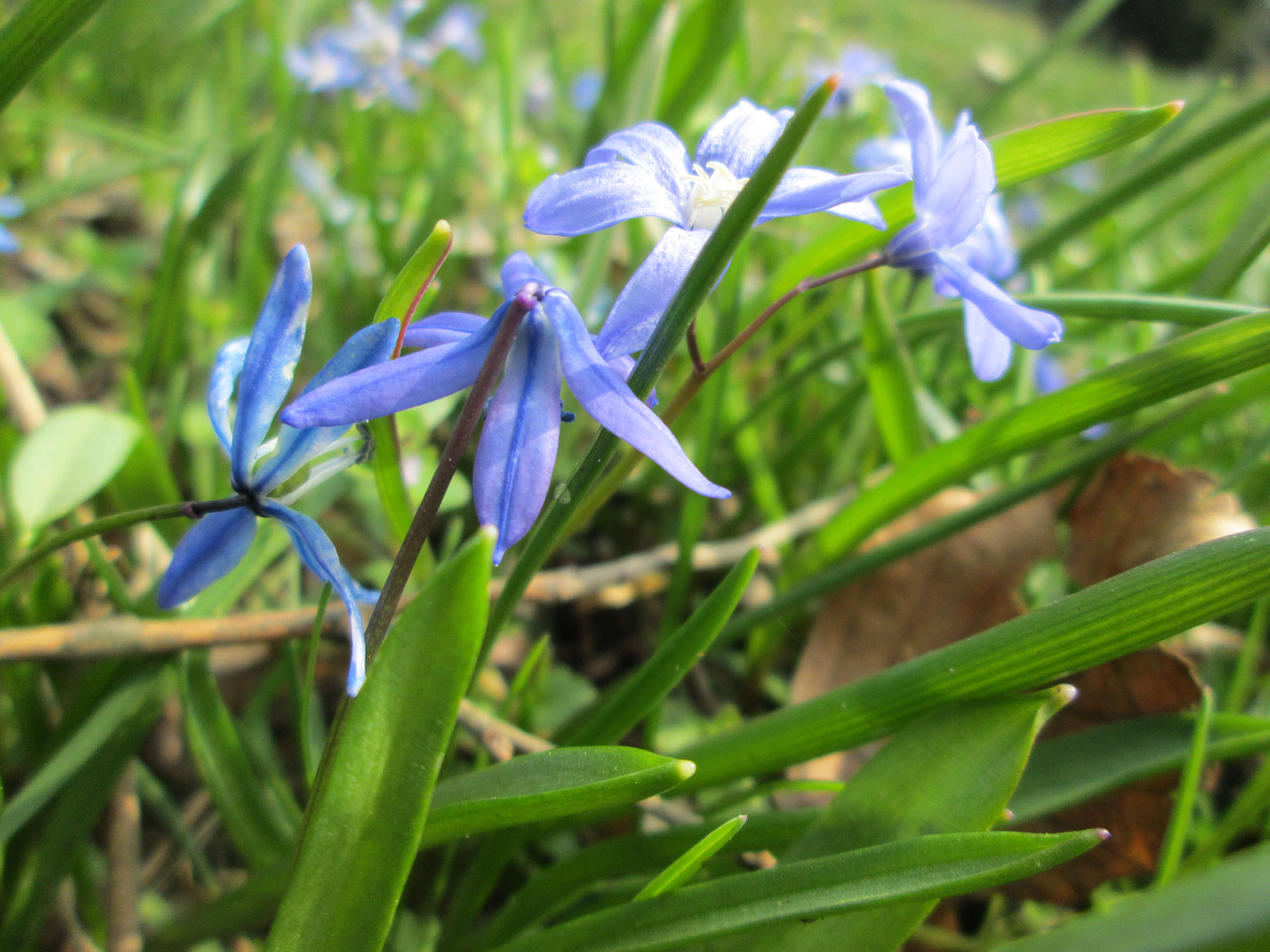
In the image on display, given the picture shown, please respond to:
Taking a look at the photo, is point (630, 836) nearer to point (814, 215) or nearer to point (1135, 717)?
point (1135, 717)

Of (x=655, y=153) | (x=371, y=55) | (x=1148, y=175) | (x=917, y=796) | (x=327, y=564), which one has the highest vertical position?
(x=371, y=55)

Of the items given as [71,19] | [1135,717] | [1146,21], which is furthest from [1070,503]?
[1146,21]

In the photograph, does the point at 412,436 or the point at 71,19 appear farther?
the point at 412,436

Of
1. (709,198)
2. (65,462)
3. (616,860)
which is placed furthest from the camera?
(65,462)

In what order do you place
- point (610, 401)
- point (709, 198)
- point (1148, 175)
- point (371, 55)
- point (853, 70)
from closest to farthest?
point (610, 401) < point (709, 198) < point (1148, 175) < point (371, 55) < point (853, 70)

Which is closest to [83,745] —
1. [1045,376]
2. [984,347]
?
[984,347]

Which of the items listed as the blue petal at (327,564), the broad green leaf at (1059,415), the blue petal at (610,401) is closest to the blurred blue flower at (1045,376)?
the broad green leaf at (1059,415)

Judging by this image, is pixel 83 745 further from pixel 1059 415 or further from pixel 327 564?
pixel 1059 415
